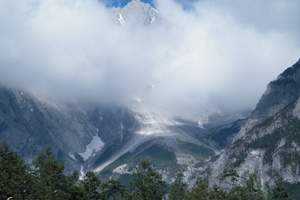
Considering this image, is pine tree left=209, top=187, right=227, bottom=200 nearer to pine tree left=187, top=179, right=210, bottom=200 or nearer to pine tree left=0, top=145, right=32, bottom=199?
pine tree left=187, top=179, right=210, bottom=200

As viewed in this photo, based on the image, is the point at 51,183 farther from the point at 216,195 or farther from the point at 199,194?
the point at 216,195

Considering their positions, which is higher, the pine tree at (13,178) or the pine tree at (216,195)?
the pine tree at (216,195)

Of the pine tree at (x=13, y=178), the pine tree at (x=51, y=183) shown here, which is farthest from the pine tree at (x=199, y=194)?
the pine tree at (x=13, y=178)

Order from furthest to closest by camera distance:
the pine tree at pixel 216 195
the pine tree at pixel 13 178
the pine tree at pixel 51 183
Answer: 1. the pine tree at pixel 216 195
2. the pine tree at pixel 51 183
3. the pine tree at pixel 13 178

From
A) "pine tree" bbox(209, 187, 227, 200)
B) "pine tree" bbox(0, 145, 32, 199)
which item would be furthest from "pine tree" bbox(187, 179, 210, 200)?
"pine tree" bbox(0, 145, 32, 199)

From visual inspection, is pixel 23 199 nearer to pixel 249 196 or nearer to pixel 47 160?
pixel 47 160

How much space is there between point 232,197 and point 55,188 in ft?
172

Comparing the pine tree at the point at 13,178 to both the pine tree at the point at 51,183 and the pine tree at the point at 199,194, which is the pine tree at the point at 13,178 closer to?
the pine tree at the point at 51,183

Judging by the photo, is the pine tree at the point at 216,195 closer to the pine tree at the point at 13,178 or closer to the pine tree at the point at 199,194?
the pine tree at the point at 199,194

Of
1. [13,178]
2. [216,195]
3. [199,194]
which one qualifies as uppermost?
[216,195]

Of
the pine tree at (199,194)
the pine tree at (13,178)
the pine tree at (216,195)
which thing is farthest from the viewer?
the pine tree at (216,195)

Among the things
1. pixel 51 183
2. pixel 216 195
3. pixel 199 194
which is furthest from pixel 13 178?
pixel 216 195

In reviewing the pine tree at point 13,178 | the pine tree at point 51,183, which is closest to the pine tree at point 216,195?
the pine tree at point 51,183

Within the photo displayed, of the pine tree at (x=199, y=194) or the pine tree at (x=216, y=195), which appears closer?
the pine tree at (x=199, y=194)
